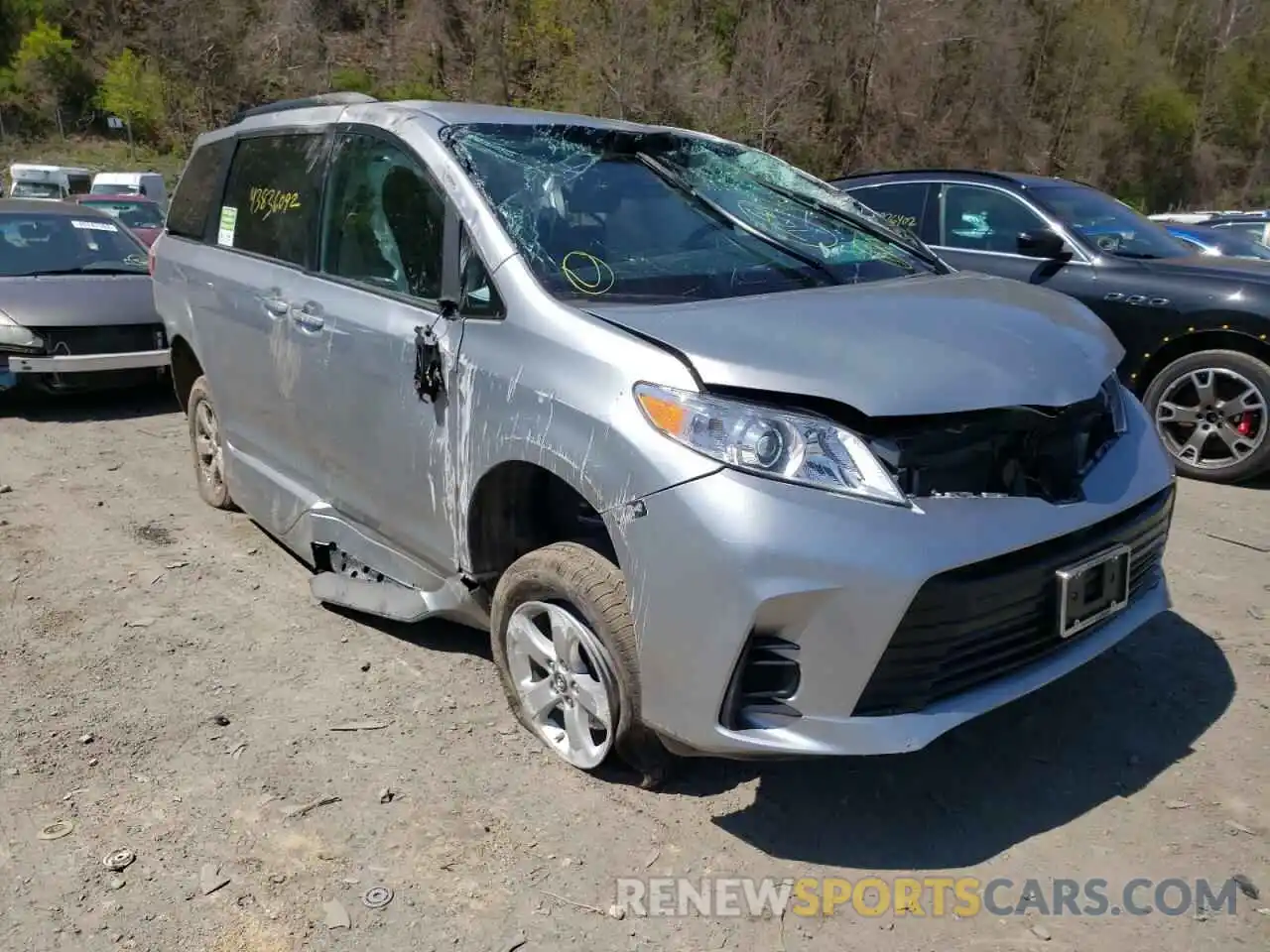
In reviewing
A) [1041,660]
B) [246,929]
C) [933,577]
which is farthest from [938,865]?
[246,929]

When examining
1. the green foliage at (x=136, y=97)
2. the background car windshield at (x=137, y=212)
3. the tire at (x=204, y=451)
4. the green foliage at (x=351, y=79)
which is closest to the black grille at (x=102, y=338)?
the tire at (x=204, y=451)

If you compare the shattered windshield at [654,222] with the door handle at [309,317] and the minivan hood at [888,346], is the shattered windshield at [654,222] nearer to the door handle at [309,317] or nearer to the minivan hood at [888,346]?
the minivan hood at [888,346]

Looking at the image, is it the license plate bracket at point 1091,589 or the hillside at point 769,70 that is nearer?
the license plate bracket at point 1091,589

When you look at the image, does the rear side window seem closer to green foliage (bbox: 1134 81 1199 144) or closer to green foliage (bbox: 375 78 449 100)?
green foliage (bbox: 375 78 449 100)

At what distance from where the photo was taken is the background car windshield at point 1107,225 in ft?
21.0

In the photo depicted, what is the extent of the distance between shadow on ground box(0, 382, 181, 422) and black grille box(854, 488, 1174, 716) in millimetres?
6772

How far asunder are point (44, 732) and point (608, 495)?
2.11m

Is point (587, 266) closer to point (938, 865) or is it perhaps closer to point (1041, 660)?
point (1041, 660)

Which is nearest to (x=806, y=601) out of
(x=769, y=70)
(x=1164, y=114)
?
(x=769, y=70)

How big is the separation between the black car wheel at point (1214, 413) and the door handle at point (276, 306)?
182 inches

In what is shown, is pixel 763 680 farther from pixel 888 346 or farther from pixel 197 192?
pixel 197 192

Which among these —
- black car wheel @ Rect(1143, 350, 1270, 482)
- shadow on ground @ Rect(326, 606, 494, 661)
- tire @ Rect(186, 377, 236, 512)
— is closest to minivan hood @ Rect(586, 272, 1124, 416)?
shadow on ground @ Rect(326, 606, 494, 661)

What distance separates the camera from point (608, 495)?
8.35 ft

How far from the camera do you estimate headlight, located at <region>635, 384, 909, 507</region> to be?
237 centimetres
